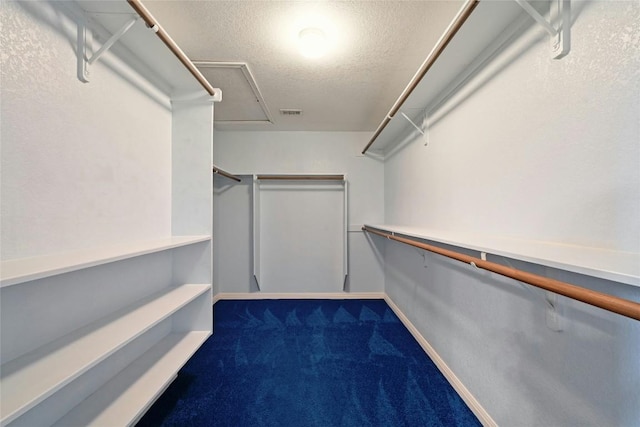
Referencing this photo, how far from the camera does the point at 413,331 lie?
234 cm

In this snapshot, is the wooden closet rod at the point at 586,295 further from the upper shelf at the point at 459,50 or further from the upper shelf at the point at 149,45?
the upper shelf at the point at 149,45

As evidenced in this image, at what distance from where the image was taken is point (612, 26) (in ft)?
2.53

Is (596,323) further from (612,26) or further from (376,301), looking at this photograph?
(376,301)

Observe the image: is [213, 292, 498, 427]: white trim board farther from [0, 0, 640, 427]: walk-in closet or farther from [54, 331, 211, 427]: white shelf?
[54, 331, 211, 427]: white shelf

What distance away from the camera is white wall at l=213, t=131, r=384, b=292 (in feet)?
10.9

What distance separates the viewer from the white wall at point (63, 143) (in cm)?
83

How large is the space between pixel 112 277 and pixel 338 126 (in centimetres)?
274

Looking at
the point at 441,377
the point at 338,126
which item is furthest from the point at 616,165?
the point at 338,126

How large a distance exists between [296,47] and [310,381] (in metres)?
2.32

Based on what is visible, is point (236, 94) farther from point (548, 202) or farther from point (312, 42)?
point (548, 202)

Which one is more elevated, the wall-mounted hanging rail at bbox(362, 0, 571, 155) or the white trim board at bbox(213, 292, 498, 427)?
the wall-mounted hanging rail at bbox(362, 0, 571, 155)

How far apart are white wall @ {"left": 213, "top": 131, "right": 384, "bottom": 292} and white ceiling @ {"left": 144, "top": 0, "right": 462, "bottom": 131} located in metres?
0.80

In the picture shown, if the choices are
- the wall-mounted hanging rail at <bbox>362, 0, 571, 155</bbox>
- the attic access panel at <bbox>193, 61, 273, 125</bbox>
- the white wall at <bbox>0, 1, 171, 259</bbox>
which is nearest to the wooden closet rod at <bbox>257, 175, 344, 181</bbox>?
the attic access panel at <bbox>193, 61, 273, 125</bbox>

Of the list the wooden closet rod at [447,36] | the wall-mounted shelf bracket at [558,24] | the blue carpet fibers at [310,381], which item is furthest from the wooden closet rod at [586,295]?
the blue carpet fibers at [310,381]
